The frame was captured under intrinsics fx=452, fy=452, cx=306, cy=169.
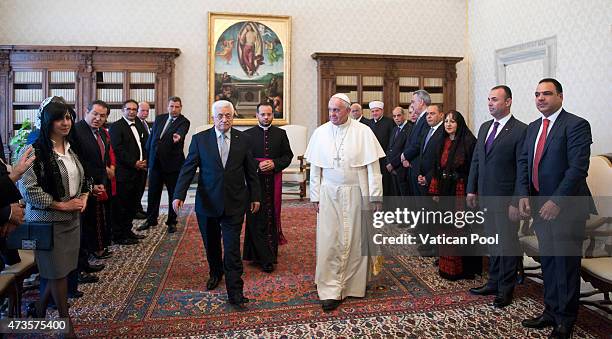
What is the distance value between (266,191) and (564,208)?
2764 millimetres

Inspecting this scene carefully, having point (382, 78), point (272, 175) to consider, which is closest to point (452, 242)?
point (272, 175)

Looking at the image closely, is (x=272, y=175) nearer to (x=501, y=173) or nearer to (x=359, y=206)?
(x=359, y=206)

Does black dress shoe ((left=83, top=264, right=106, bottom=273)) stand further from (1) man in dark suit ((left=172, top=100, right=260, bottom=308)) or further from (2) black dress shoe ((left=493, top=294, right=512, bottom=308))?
(2) black dress shoe ((left=493, top=294, right=512, bottom=308))

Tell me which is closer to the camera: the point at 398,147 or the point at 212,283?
the point at 212,283

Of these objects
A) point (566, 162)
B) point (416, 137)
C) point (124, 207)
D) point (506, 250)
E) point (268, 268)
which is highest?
point (416, 137)

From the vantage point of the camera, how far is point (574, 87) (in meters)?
7.28

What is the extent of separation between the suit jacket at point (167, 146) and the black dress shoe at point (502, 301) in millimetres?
4085

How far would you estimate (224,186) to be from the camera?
360cm

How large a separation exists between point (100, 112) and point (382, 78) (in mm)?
7012

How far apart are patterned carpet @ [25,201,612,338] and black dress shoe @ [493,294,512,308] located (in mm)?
50

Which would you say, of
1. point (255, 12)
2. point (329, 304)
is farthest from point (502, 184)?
point (255, 12)
